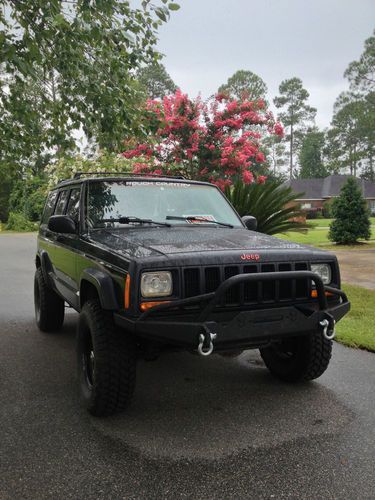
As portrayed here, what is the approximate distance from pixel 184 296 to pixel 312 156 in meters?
79.2

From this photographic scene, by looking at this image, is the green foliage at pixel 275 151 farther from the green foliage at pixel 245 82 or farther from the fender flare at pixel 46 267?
the fender flare at pixel 46 267

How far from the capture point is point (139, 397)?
12.2 ft

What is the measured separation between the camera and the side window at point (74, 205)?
4426 mm

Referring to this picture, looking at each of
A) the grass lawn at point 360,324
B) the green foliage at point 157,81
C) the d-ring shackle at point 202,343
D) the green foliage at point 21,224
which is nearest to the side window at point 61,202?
the d-ring shackle at point 202,343

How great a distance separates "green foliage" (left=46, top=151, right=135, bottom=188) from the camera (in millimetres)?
17812

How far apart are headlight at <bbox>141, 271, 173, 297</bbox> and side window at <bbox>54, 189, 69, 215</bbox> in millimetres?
2510

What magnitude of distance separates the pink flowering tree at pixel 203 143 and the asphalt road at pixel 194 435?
10294 millimetres

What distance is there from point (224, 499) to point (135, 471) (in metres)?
0.55

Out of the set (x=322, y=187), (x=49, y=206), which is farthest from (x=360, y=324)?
(x=322, y=187)

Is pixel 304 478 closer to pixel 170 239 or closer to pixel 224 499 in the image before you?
pixel 224 499

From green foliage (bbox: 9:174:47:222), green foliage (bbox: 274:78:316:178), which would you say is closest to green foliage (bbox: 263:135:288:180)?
green foliage (bbox: 274:78:316:178)

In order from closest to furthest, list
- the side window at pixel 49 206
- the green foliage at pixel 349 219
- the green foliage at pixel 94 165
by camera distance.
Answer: the side window at pixel 49 206 → the green foliage at pixel 349 219 → the green foliage at pixel 94 165

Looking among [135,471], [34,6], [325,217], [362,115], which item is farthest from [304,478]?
[325,217]

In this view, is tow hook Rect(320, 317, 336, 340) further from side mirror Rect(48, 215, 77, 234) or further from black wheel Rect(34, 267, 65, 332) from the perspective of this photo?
black wheel Rect(34, 267, 65, 332)
